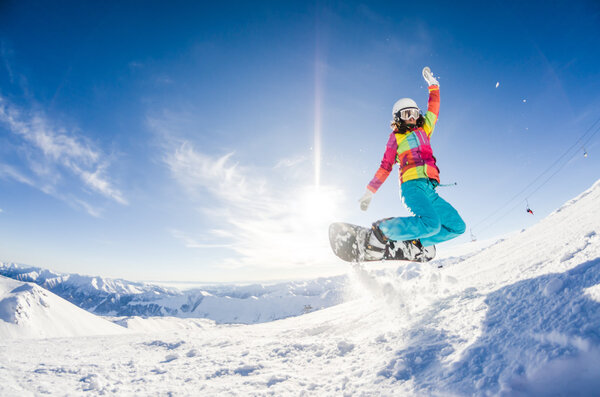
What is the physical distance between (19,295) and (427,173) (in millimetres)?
270198

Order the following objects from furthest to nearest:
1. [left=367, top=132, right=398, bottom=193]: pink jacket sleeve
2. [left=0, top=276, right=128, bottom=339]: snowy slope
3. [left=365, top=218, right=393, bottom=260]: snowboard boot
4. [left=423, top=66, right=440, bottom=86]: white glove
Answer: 1. [left=0, top=276, right=128, bottom=339]: snowy slope
2. [left=423, top=66, right=440, bottom=86]: white glove
3. [left=367, top=132, right=398, bottom=193]: pink jacket sleeve
4. [left=365, top=218, right=393, bottom=260]: snowboard boot

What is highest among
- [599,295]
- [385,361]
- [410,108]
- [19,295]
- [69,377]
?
[410,108]

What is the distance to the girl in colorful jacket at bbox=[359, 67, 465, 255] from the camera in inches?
149

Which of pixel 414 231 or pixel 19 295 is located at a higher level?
pixel 414 231

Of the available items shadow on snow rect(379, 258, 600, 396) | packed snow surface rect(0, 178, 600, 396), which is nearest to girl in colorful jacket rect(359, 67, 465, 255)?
packed snow surface rect(0, 178, 600, 396)

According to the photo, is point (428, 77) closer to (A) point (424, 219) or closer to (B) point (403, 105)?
(B) point (403, 105)

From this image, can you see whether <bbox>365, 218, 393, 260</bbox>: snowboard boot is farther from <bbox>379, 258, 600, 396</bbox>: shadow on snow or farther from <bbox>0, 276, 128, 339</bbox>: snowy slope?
<bbox>0, 276, 128, 339</bbox>: snowy slope

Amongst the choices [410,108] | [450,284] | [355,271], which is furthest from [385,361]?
[410,108]

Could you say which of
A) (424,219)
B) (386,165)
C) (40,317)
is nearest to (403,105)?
(386,165)

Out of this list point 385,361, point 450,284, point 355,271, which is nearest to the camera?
point 385,361

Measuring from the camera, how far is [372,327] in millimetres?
3822

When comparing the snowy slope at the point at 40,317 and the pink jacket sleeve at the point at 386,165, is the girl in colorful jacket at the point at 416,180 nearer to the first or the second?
the pink jacket sleeve at the point at 386,165

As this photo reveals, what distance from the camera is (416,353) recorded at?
2.31m

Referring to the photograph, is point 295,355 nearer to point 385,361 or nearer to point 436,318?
point 385,361
